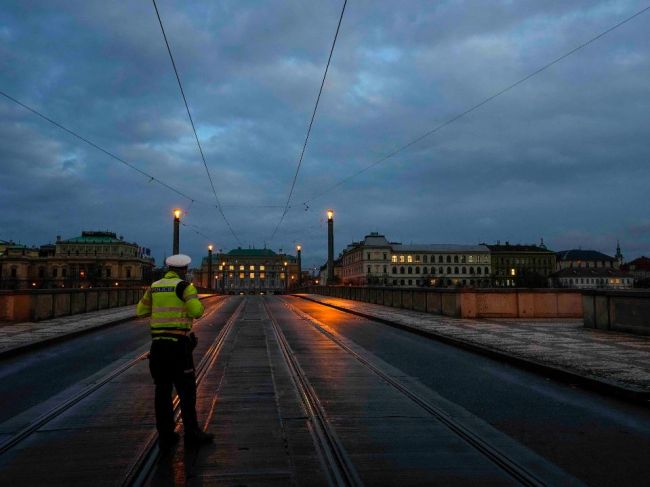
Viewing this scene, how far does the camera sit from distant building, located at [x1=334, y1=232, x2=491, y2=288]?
14900 cm

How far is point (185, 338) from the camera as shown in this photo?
18.3 ft

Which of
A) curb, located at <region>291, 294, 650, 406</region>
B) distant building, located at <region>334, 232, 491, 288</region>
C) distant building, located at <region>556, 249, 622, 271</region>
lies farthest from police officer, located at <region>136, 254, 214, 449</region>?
distant building, located at <region>556, 249, 622, 271</region>

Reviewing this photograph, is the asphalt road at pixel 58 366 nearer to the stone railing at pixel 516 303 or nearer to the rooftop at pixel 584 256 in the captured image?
the stone railing at pixel 516 303

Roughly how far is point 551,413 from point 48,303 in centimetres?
1951

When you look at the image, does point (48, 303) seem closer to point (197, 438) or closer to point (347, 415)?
point (347, 415)

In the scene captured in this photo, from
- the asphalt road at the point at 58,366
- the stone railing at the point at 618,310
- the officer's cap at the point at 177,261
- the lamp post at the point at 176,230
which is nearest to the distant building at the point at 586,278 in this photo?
the lamp post at the point at 176,230

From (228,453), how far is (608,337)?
11.8 meters

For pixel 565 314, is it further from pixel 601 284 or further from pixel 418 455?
pixel 601 284

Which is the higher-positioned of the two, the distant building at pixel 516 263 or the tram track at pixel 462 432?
the distant building at pixel 516 263

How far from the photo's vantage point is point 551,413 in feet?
23.2

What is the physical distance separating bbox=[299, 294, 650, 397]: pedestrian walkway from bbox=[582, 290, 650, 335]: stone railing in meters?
0.39

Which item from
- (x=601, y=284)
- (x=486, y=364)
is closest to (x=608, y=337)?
(x=486, y=364)

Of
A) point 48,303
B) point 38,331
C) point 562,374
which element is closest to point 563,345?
point 562,374

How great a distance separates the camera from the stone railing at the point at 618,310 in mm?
14742
